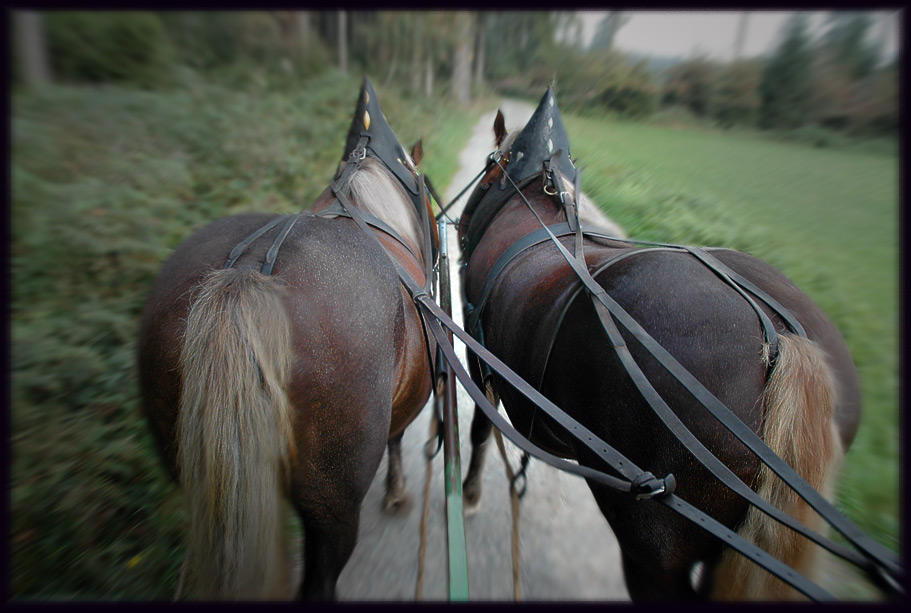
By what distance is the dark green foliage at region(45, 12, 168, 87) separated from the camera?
1.65m

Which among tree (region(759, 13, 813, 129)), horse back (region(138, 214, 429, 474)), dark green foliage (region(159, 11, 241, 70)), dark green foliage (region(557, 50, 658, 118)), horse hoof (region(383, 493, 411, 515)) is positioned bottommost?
horse hoof (region(383, 493, 411, 515))

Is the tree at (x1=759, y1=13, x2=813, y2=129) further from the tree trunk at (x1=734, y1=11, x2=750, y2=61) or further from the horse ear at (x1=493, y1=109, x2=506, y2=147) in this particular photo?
the horse ear at (x1=493, y1=109, x2=506, y2=147)

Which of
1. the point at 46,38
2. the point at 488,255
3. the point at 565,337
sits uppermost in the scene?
the point at 46,38

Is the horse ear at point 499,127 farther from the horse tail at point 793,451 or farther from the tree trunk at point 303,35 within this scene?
the horse tail at point 793,451

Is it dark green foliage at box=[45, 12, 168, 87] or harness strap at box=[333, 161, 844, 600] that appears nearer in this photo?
harness strap at box=[333, 161, 844, 600]

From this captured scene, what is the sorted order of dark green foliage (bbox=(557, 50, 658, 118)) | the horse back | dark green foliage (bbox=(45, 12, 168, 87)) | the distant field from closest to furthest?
the horse back → dark green foliage (bbox=(45, 12, 168, 87)) → the distant field → dark green foliage (bbox=(557, 50, 658, 118))

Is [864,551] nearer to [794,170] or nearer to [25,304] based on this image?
[794,170]

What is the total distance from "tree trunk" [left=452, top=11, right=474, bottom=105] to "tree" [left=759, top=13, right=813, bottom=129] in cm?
189

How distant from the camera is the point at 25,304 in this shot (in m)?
2.18

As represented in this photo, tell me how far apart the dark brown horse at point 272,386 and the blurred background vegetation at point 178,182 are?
99 cm

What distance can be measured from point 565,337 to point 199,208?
12.0 ft

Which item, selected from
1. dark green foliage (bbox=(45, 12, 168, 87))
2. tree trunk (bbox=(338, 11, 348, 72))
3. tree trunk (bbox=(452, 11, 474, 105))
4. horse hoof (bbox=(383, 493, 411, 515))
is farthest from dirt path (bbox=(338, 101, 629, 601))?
tree trunk (bbox=(338, 11, 348, 72))

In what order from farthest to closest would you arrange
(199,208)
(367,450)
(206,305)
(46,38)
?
1. (199,208)
2. (46,38)
3. (367,450)
4. (206,305)

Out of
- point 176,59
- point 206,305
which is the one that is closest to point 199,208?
point 176,59
